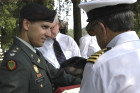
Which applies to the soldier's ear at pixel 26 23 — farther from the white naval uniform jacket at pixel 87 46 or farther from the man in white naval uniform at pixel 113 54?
the white naval uniform jacket at pixel 87 46

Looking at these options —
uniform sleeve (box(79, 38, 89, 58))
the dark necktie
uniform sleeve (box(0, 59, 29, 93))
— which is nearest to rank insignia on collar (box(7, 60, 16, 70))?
uniform sleeve (box(0, 59, 29, 93))

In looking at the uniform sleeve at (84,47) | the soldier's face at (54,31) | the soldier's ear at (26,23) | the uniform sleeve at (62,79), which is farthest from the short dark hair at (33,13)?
the uniform sleeve at (84,47)

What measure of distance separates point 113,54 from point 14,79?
2.87ft

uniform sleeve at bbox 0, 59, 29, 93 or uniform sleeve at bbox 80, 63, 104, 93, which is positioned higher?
uniform sleeve at bbox 80, 63, 104, 93

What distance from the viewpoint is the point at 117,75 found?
1252 mm

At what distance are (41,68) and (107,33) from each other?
34.4 inches

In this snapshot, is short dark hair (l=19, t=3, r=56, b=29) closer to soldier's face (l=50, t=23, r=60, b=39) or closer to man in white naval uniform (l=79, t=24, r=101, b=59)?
soldier's face (l=50, t=23, r=60, b=39)

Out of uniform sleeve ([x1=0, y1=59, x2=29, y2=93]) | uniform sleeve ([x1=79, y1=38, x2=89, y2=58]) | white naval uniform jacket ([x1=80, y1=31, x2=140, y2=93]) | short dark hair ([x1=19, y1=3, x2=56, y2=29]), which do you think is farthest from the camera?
uniform sleeve ([x1=79, y1=38, x2=89, y2=58])

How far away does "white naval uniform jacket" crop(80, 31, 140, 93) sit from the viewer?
4.12ft

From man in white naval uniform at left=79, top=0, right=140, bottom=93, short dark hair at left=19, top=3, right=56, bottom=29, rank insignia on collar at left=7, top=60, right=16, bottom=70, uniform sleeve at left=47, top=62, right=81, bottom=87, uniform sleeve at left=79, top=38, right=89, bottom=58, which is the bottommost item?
uniform sleeve at left=79, top=38, right=89, bottom=58

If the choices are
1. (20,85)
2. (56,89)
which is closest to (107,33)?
(20,85)

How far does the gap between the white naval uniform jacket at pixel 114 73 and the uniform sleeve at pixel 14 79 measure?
2.16 ft

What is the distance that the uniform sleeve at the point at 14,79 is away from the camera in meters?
1.67

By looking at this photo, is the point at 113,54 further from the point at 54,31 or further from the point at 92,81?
the point at 54,31
